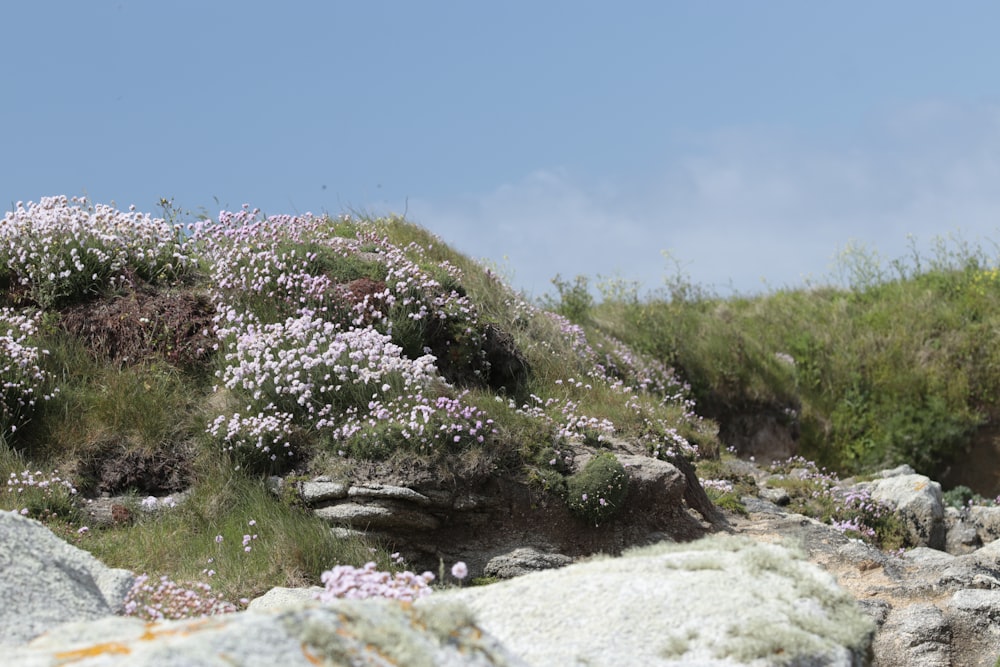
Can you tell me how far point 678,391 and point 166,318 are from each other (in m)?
8.64

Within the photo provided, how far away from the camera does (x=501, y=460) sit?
9820mm

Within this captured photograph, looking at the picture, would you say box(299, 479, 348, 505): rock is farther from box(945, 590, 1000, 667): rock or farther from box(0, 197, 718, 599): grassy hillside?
box(945, 590, 1000, 667): rock

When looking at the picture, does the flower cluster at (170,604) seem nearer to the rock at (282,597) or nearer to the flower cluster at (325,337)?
the rock at (282,597)

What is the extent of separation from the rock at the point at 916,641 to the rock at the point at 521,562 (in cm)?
289

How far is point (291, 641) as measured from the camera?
10.5ft

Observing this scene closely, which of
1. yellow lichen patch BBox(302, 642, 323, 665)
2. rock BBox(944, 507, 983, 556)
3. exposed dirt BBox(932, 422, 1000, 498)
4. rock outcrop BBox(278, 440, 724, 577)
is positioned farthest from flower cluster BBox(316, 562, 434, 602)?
exposed dirt BBox(932, 422, 1000, 498)

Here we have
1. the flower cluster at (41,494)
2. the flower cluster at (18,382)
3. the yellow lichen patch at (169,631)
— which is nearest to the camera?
the yellow lichen patch at (169,631)

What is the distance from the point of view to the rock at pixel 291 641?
10.1 feet

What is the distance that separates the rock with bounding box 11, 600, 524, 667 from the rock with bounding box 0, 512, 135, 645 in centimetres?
95

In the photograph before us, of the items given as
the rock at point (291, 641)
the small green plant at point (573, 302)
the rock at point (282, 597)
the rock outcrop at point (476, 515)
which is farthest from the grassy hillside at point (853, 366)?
the rock at point (291, 641)

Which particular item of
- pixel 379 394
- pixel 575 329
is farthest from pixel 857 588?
pixel 575 329

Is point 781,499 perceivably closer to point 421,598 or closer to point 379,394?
point 379,394

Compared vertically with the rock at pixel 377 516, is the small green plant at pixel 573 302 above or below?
above

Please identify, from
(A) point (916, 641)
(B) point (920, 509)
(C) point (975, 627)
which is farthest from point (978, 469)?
(A) point (916, 641)
